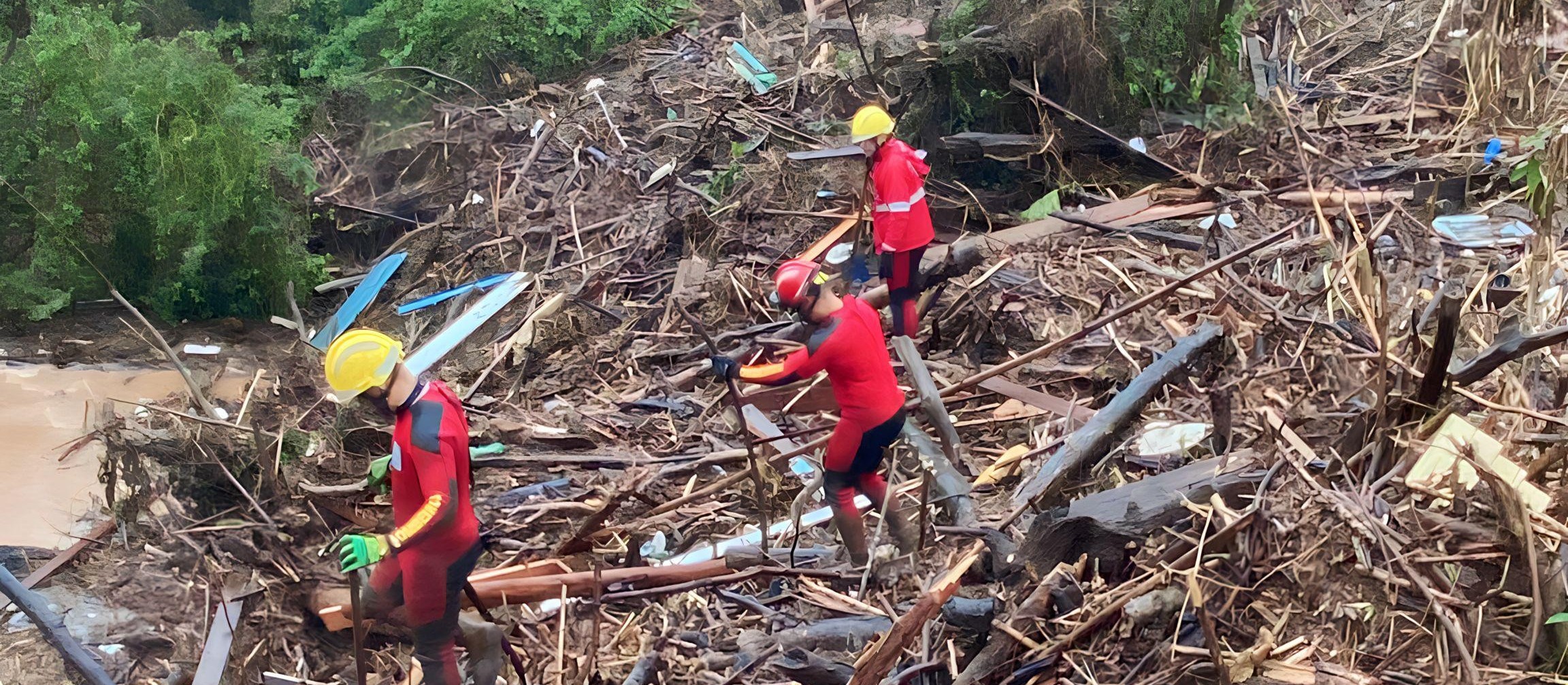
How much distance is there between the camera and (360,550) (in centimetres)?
414

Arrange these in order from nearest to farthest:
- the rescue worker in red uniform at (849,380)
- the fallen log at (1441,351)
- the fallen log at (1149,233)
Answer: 1. the fallen log at (1441,351)
2. the rescue worker in red uniform at (849,380)
3. the fallen log at (1149,233)

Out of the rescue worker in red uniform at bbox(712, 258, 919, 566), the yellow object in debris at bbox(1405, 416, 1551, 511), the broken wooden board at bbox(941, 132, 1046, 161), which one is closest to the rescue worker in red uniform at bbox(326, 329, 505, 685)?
the rescue worker in red uniform at bbox(712, 258, 919, 566)

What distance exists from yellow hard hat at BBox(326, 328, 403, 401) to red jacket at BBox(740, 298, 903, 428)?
187 centimetres

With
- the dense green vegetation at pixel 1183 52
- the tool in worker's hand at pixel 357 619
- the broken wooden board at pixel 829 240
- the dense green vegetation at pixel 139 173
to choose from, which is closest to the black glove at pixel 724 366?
the tool in worker's hand at pixel 357 619

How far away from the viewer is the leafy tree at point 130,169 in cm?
976

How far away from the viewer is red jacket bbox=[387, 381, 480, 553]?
4.40 m

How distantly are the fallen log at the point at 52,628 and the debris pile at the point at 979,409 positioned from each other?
0.42m

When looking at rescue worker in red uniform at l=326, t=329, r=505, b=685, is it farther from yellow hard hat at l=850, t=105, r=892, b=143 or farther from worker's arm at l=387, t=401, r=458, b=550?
yellow hard hat at l=850, t=105, r=892, b=143

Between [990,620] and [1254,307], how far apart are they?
12.7ft

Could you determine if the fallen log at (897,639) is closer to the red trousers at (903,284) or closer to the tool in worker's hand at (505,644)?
the tool in worker's hand at (505,644)

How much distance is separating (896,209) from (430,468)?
13.5 ft

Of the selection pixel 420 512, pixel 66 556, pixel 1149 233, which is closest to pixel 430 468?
pixel 420 512

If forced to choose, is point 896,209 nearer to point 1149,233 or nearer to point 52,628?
point 1149,233

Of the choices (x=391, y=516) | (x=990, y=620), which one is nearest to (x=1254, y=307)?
(x=990, y=620)
